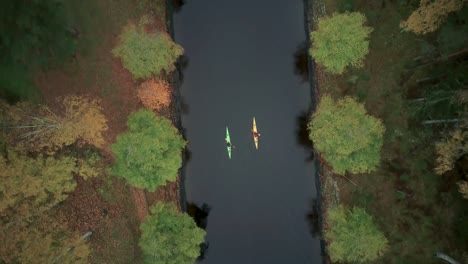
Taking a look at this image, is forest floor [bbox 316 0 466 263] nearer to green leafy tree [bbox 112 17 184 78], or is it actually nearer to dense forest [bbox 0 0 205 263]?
green leafy tree [bbox 112 17 184 78]

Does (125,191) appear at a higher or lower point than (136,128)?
lower

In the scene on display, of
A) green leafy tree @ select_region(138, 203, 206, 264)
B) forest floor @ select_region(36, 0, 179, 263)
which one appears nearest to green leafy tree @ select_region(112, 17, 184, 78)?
forest floor @ select_region(36, 0, 179, 263)

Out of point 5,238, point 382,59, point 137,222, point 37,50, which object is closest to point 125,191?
point 137,222

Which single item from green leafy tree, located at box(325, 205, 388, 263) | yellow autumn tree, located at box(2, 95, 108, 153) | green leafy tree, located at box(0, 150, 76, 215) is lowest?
green leafy tree, located at box(325, 205, 388, 263)

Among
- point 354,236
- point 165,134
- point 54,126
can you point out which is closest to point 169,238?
point 165,134

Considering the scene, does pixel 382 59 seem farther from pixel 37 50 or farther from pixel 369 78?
pixel 37 50

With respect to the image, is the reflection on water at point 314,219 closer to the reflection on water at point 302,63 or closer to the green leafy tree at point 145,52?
the reflection on water at point 302,63

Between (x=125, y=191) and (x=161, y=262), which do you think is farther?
(x=125, y=191)
